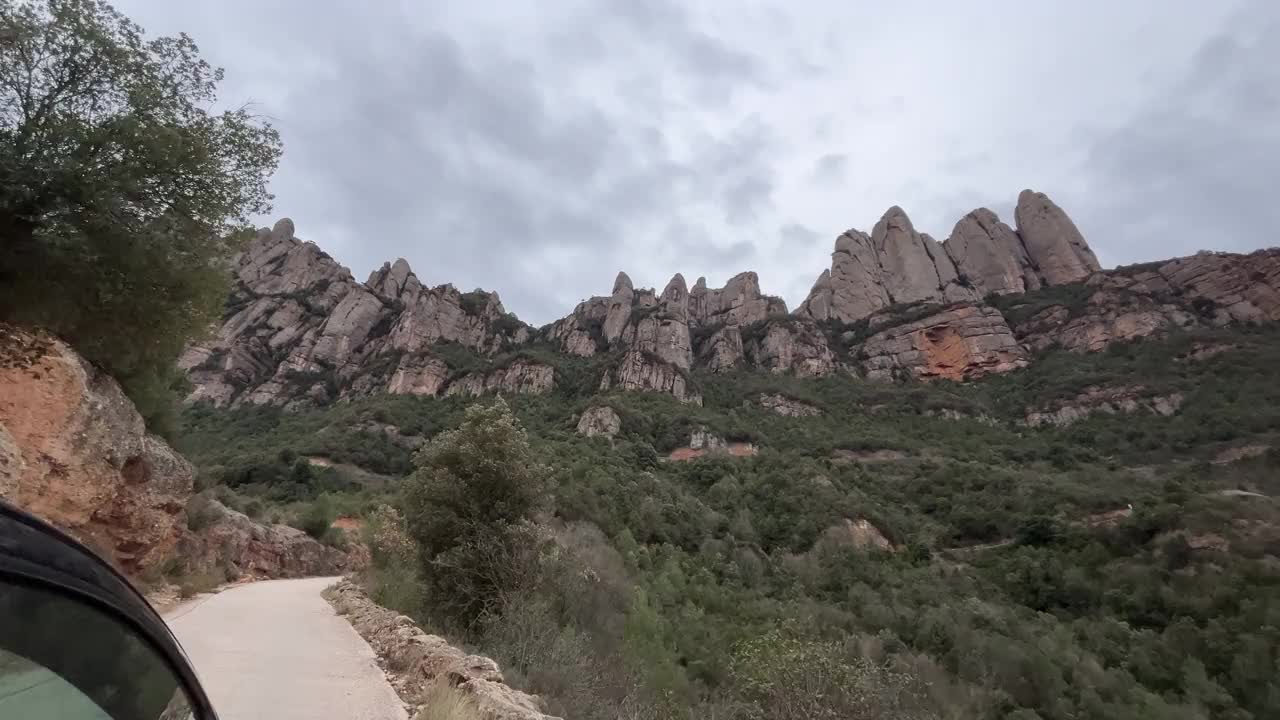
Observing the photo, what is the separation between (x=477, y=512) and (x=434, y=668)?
582 centimetres

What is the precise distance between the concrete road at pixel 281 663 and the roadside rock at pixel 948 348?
76.9m

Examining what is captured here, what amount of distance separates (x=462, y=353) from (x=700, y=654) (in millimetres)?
70709

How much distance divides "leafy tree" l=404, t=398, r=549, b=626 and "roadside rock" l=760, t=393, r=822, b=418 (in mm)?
51002

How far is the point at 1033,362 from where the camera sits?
69.9m

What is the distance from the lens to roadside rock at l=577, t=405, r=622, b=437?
157 ft

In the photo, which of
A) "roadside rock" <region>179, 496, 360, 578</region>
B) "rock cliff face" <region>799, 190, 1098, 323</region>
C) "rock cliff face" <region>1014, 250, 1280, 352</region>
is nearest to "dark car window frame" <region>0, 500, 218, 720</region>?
"roadside rock" <region>179, 496, 360, 578</region>

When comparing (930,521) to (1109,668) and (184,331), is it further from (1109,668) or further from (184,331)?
(184,331)

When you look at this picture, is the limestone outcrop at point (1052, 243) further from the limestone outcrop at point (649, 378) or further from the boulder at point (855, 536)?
the boulder at point (855, 536)

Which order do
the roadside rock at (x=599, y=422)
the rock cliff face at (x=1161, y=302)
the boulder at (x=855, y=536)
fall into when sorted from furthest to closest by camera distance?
1. the rock cliff face at (x=1161, y=302)
2. the roadside rock at (x=599, y=422)
3. the boulder at (x=855, y=536)

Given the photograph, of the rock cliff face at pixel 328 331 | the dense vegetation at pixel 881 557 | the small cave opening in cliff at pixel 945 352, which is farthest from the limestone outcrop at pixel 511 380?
the small cave opening in cliff at pixel 945 352

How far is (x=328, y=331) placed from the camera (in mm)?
77312

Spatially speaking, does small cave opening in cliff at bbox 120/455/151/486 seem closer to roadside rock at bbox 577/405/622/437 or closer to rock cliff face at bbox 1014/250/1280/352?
roadside rock at bbox 577/405/622/437

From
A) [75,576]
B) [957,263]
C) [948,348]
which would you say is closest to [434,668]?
[75,576]

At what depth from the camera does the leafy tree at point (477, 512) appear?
10.6 m
